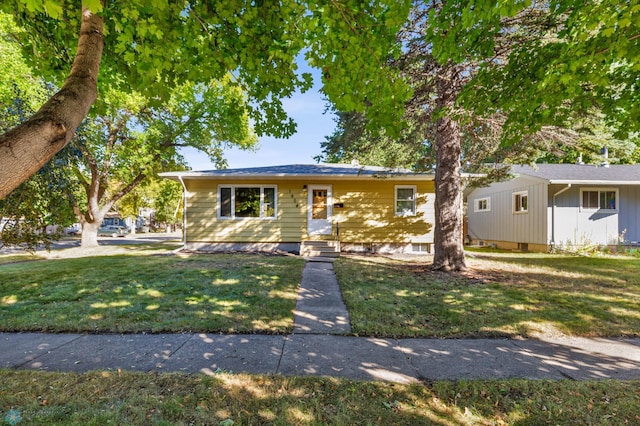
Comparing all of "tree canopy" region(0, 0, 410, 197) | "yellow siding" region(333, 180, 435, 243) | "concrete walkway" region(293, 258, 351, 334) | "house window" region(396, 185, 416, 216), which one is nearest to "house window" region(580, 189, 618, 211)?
"yellow siding" region(333, 180, 435, 243)

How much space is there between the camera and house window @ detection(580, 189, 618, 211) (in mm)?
13000

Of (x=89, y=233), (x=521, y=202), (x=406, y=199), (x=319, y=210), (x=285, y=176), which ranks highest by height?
(x=285, y=176)

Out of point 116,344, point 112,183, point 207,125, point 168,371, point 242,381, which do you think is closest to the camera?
point 242,381

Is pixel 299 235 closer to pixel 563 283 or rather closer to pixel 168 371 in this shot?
pixel 563 283

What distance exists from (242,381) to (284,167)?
11.3 m

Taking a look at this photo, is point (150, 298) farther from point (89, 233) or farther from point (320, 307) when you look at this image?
point (89, 233)

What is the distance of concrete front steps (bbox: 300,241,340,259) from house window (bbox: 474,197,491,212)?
37.3ft

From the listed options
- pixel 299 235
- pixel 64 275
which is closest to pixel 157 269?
pixel 64 275

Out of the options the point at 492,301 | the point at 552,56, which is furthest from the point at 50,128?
the point at 492,301

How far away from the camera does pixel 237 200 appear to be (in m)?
12.1

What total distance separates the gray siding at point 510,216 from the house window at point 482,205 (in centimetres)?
19

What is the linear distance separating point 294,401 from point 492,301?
14.1ft

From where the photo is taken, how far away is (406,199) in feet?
39.9

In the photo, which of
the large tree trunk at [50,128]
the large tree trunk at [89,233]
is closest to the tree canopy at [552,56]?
the large tree trunk at [50,128]
